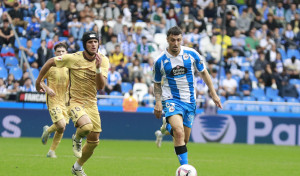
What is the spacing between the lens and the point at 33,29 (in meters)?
24.0

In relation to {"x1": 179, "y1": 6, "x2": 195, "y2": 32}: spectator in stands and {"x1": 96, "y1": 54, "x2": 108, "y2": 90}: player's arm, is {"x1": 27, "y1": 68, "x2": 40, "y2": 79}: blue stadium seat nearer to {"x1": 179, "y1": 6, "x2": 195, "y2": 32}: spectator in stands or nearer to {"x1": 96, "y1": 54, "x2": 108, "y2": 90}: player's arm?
{"x1": 179, "y1": 6, "x2": 195, "y2": 32}: spectator in stands

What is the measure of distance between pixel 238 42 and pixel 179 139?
60.0 ft

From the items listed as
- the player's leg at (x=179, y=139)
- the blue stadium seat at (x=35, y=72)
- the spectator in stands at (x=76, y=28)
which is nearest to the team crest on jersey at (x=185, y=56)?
the player's leg at (x=179, y=139)

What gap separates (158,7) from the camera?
2695 centimetres

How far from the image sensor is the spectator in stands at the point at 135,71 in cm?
2309

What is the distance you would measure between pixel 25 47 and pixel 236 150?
9.56 metres

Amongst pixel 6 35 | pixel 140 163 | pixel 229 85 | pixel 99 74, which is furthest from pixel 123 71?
pixel 99 74

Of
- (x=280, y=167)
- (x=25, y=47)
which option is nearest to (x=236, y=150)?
(x=280, y=167)

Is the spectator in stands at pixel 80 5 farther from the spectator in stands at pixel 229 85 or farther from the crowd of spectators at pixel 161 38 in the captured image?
the spectator in stands at pixel 229 85

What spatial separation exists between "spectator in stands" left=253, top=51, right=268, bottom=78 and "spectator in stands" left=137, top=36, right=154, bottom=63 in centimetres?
461

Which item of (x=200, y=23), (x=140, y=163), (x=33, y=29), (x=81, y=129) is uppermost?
(x=200, y=23)

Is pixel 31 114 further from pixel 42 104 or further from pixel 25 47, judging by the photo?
pixel 25 47

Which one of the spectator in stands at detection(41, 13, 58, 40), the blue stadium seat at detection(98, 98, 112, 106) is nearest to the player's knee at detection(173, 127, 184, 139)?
the blue stadium seat at detection(98, 98, 112, 106)

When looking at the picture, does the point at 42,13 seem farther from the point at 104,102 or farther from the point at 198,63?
the point at 198,63
